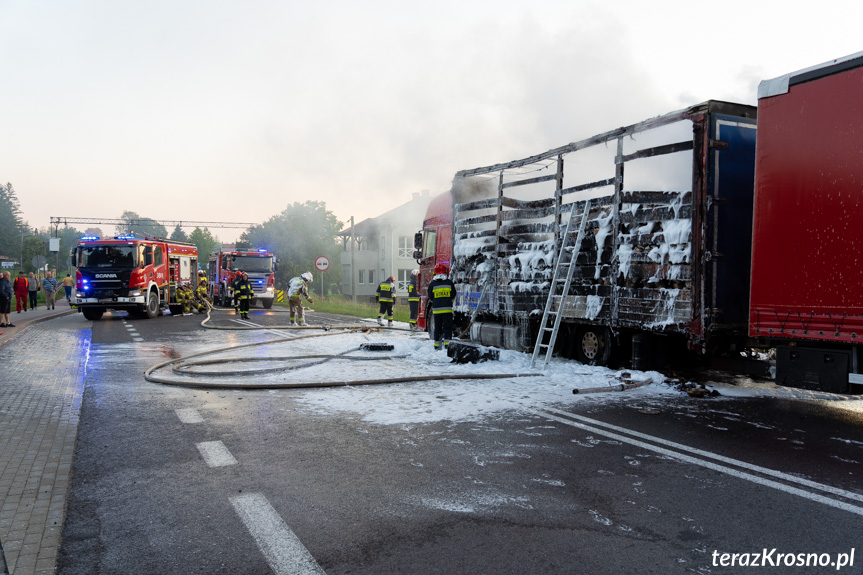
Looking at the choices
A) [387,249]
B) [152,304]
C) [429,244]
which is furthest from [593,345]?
[387,249]

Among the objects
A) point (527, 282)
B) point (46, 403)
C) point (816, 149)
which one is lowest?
point (46, 403)

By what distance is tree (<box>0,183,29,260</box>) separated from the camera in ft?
430

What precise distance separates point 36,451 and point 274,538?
9.20 ft

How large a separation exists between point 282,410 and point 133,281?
17.0 metres

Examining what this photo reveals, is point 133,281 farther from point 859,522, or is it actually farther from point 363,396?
point 859,522

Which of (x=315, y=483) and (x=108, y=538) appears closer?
(x=108, y=538)

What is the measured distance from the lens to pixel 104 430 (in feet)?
19.1

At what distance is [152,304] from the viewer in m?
22.9

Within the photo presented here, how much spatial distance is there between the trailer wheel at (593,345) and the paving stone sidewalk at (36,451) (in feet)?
21.3

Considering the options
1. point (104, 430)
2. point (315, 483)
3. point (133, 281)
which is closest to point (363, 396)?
point (104, 430)

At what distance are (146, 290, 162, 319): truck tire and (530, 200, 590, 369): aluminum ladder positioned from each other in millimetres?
16969

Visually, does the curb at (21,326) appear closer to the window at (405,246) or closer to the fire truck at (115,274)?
the fire truck at (115,274)

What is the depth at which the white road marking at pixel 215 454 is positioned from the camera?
4738 mm

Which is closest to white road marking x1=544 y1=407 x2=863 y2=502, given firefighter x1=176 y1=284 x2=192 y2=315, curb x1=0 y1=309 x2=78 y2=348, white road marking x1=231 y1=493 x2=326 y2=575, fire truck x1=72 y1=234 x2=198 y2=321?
white road marking x1=231 y1=493 x2=326 y2=575
